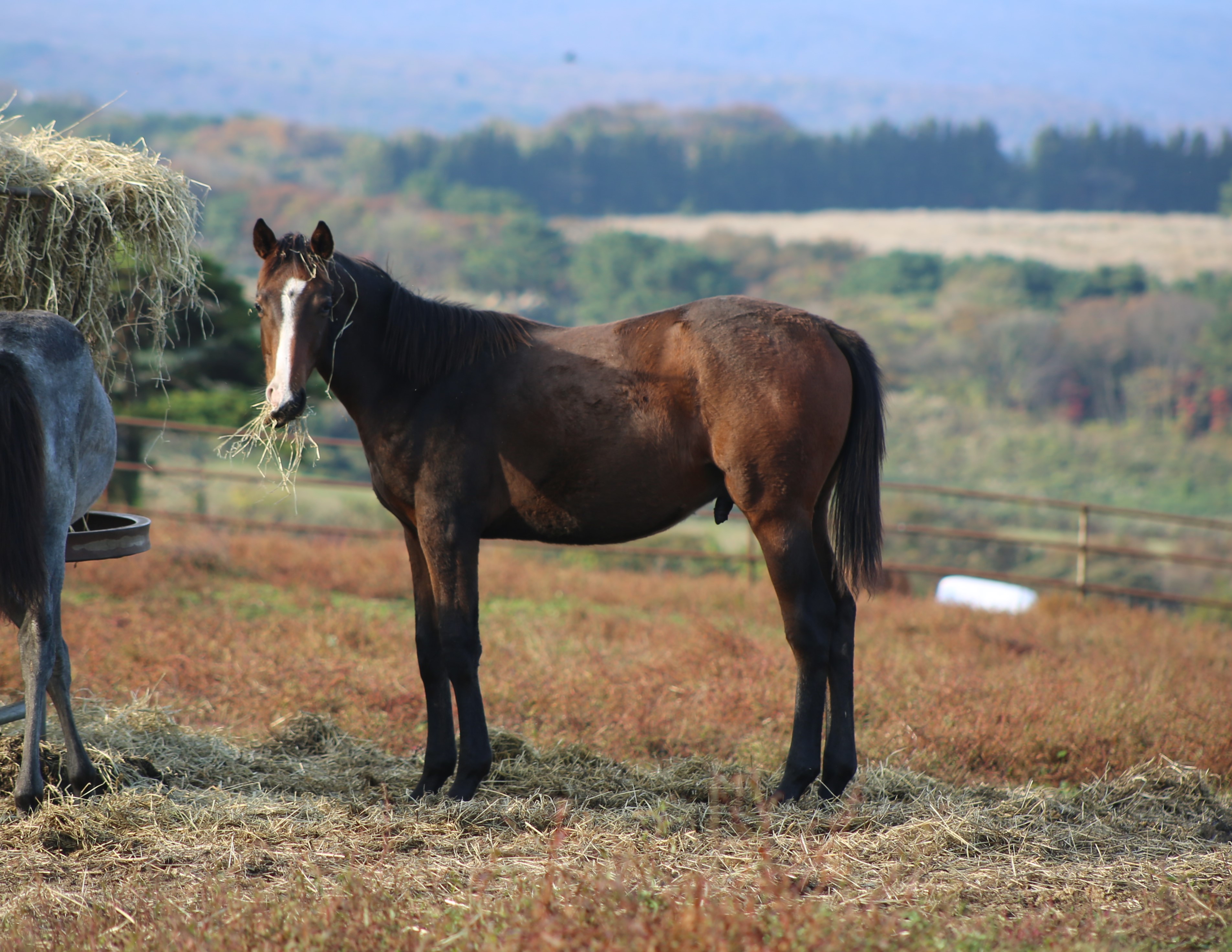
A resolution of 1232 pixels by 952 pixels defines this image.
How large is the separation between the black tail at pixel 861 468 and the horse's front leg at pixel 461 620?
1555 millimetres

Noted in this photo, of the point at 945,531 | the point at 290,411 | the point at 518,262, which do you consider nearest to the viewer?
the point at 290,411

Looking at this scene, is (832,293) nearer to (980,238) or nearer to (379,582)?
(980,238)

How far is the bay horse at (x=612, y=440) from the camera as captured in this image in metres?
4.13

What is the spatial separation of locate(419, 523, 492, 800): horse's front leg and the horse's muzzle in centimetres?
72

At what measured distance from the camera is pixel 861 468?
14.2ft

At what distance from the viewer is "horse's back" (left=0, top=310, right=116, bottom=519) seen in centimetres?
381

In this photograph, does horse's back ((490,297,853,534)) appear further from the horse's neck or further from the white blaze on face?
the white blaze on face

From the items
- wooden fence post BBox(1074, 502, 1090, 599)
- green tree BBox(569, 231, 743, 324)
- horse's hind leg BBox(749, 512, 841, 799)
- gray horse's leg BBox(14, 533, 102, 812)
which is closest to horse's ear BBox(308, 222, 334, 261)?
gray horse's leg BBox(14, 533, 102, 812)

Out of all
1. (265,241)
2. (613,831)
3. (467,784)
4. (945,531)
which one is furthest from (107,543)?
(945,531)

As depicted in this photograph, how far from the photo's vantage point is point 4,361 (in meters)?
3.67

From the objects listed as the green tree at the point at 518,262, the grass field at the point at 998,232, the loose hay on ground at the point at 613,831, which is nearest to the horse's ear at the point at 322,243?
the loose hay on ground at the point at 613,831

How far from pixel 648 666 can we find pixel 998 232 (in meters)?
81.0

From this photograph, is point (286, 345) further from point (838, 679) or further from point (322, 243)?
point (838, 679)

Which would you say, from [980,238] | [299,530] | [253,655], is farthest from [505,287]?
[253,655]
